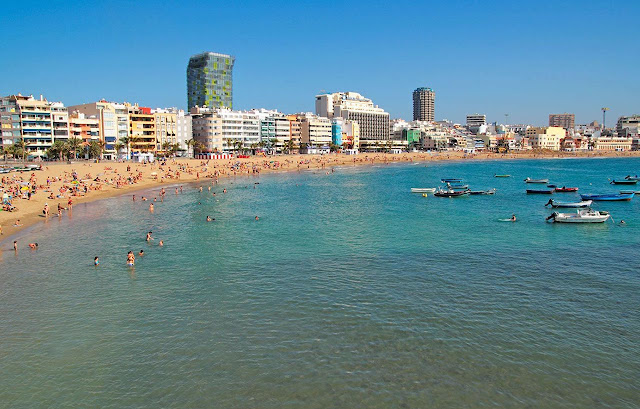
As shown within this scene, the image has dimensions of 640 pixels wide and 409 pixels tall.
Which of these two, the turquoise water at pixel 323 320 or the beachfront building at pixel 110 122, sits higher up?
the beachfront building at pixel 110 122

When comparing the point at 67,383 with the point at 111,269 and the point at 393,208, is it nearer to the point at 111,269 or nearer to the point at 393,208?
the point at 111,269

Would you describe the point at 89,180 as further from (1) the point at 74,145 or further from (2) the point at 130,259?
(2) the point at 130,259

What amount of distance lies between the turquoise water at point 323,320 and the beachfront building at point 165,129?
86.0m

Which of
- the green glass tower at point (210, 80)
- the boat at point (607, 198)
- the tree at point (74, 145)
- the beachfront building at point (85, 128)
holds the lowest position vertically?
the boat at point (607, 198)

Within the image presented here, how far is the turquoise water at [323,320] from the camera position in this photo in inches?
555

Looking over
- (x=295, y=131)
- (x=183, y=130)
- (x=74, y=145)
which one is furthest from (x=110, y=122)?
(x=295, y=131)

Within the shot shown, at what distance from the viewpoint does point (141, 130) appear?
112188mm

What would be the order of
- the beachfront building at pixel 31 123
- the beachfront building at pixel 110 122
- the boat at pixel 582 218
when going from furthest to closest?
1. the beachfront building at pixel 110 122
2. the beachfront building at pixel 31 123
3. the boat at pixel 582 218

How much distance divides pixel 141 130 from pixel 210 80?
8291 cm

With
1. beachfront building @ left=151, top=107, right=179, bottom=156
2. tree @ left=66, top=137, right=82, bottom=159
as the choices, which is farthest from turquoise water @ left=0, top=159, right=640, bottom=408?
beachfront building @ left=151, top=107, right=179, bottom=156

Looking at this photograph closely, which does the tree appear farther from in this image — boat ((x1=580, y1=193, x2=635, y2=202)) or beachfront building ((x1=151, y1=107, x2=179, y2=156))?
boat ((x1=580, y1=193, x2=635, y2=202))

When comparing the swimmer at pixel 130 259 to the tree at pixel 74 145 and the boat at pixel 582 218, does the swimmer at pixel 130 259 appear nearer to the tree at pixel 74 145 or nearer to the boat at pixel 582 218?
the boat at pixel 582 218

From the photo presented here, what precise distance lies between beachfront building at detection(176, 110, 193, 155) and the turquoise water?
302 feet

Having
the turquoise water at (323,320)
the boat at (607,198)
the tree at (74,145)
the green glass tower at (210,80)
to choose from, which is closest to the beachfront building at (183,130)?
the tree at (74,145)
